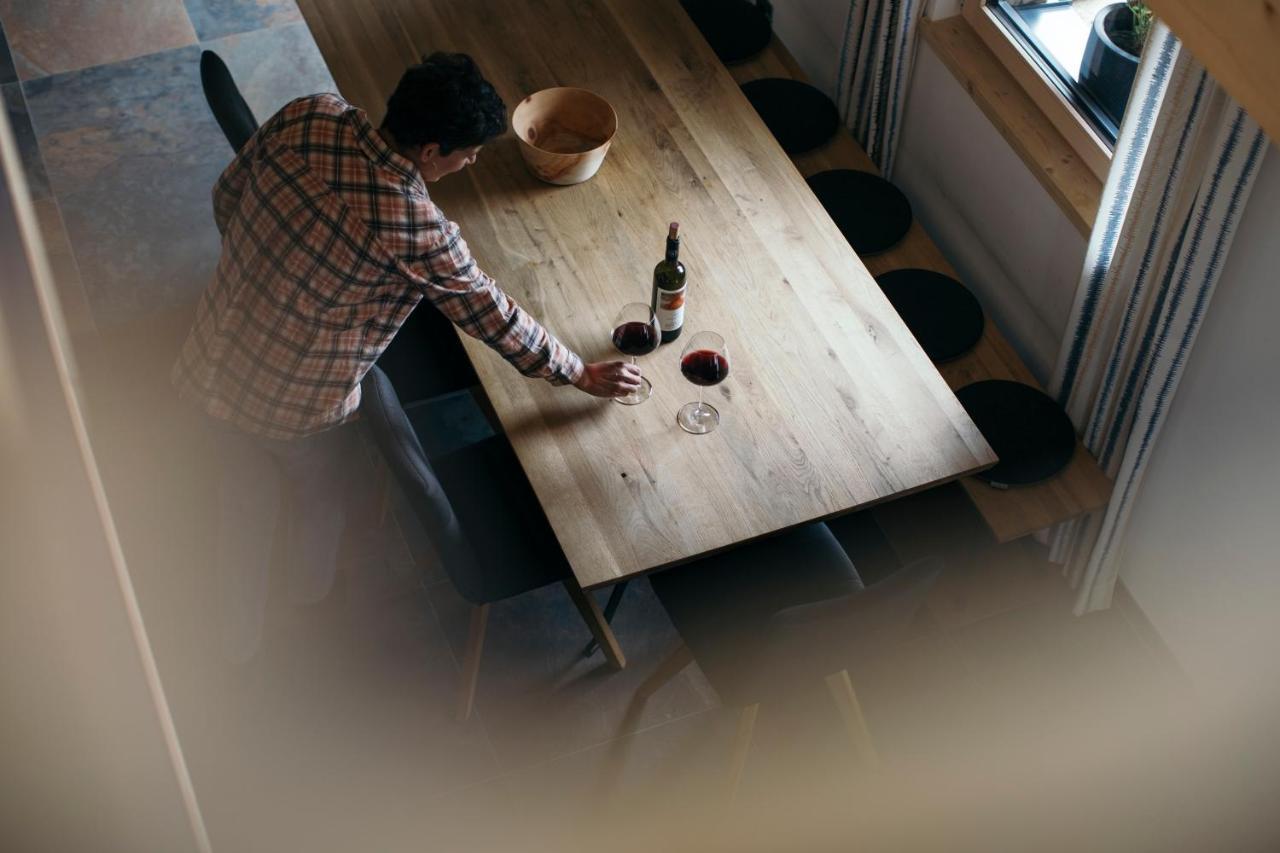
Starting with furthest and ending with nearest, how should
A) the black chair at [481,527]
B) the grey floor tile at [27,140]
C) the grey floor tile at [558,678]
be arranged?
the grey floor tile at [27,140] → the grey floor tile at [558,678] → the black chair at [481,527]

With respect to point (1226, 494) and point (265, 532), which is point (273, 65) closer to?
point (265, 532)

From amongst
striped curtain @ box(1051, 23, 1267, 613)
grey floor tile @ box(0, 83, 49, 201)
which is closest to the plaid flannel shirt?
striped curtain @ box(1051, 23, 1267, 613)

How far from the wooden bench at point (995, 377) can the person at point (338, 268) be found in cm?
88

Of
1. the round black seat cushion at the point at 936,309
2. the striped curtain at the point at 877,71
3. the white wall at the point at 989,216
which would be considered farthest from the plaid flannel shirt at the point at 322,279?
the striped curtain at the point at 877,71

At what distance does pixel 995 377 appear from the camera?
2.85 metres

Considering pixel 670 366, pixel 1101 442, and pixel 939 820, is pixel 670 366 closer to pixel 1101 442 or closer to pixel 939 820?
pixel 1101 442

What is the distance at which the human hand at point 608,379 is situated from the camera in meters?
2.35

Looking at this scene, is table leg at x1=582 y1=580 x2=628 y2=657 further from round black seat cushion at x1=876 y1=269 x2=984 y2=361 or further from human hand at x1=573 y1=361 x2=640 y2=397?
round black seat cushion at x1=876 y1=269 x2=984 y2=361

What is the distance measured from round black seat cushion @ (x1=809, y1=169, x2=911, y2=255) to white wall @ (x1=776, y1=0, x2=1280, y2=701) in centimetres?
20

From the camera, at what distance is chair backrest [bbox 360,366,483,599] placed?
221cm

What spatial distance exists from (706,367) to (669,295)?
16cm

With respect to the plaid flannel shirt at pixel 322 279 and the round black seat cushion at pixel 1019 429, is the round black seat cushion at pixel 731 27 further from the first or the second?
the plaid flannel shirt at pixel 322 279

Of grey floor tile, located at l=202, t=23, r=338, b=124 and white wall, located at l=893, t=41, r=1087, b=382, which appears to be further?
grey floor tile, located at l=202, t=23, r=338, b=124

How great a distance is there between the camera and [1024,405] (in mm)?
2771
